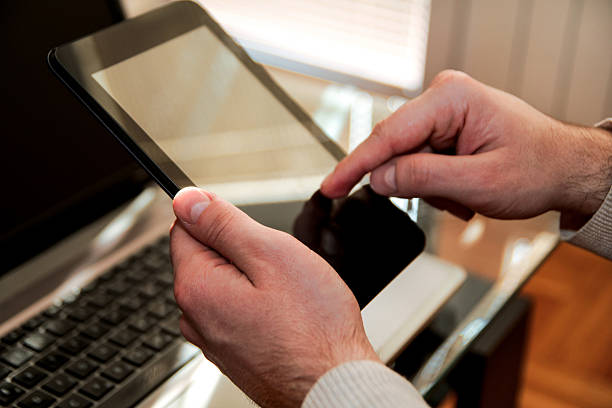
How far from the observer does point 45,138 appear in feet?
2.29

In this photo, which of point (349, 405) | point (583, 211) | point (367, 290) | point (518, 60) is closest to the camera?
point (349, 405)

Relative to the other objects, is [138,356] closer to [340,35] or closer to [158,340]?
[158,340]

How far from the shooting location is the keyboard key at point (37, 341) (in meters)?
0.56

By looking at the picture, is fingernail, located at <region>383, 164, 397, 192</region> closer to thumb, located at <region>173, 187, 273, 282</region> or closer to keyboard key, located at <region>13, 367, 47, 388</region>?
thumb, located at <region>173, 187, 273, 282</region>

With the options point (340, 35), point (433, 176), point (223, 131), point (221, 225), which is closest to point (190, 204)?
point (221, 225)

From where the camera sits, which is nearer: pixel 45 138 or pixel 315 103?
pixel 45 138

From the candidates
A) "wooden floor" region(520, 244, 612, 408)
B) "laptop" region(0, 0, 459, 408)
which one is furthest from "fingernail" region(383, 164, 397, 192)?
"wooden floor" region(520, 244, 612, 408)

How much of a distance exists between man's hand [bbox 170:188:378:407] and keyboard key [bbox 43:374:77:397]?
0.14 m

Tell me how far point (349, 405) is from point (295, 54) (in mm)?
1456

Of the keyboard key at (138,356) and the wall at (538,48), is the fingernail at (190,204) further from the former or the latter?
the wall at (538,48)

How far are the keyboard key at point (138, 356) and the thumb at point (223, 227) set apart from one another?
15 cm

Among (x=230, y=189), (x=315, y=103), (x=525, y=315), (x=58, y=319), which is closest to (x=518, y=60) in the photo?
(x=315, y=103)

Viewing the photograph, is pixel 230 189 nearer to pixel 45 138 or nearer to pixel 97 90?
pixel 97 90

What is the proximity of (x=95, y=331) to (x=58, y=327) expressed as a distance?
0.04 m
